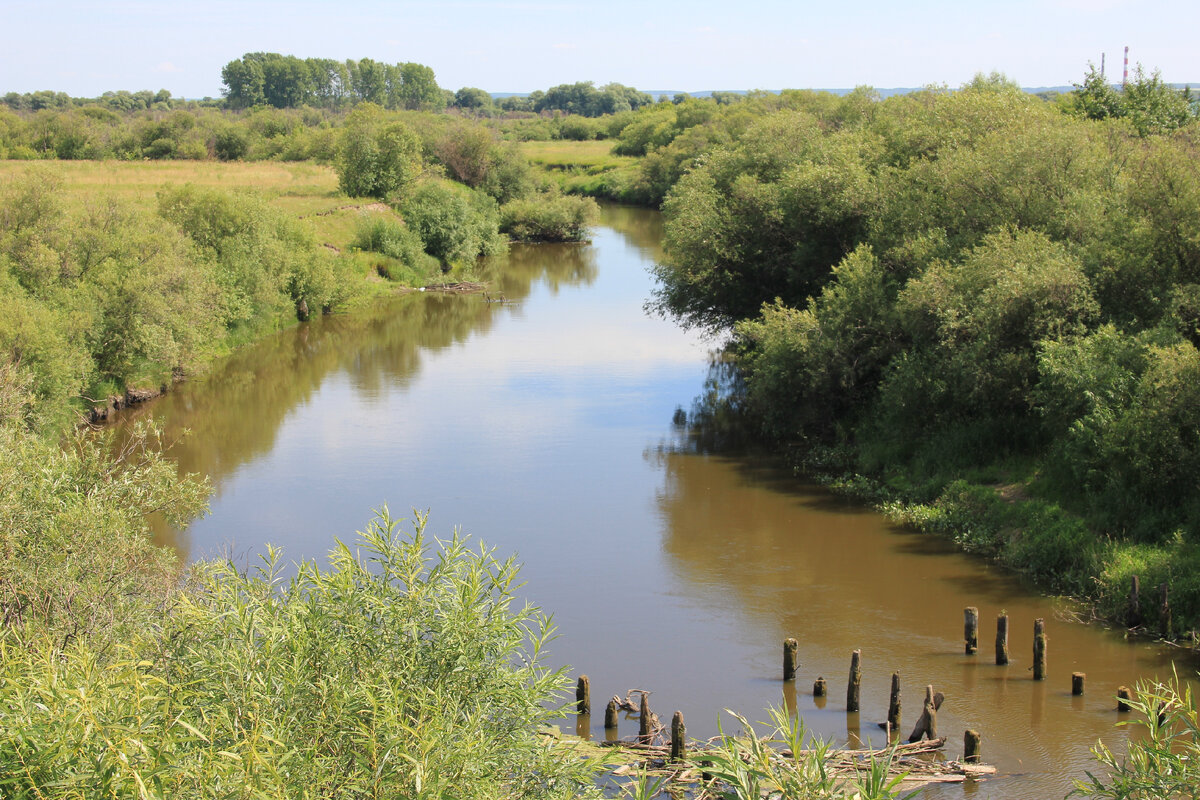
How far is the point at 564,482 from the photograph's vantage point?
85.8ft

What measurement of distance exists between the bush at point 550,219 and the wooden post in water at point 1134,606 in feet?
173

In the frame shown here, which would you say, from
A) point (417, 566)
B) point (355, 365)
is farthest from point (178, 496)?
point (355, 365)

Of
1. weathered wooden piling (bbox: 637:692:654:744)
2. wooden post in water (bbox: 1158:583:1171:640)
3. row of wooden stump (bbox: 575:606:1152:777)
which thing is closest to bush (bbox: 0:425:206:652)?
row of wooden stump (bbox: 575:606:1152:777)

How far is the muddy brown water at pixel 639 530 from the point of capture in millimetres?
16297

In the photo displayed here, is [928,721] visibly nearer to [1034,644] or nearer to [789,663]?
[789,663]

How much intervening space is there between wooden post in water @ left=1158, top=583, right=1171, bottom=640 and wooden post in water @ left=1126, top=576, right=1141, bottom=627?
0.38m

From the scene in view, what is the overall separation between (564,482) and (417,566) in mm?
16622

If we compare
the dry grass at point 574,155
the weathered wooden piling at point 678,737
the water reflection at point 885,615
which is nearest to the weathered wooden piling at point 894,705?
the water reflection at point 885,615

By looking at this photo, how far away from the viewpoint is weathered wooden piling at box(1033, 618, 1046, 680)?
16314 millimetres

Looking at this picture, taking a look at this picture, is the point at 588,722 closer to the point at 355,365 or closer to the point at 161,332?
the point at 161,332

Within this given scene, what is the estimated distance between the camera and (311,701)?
828cm

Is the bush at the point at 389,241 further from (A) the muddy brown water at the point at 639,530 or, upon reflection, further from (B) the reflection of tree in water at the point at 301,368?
(A) the muddy brown water at the point at 639,530

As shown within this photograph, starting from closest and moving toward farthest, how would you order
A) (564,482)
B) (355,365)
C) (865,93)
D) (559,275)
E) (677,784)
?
(677,784)
(564,482)
(355,365)
(865,93)
(559,275)

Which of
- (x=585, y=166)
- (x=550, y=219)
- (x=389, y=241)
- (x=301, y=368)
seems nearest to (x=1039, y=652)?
(x=301, y=368)
